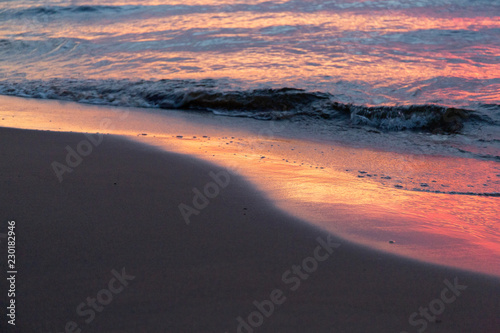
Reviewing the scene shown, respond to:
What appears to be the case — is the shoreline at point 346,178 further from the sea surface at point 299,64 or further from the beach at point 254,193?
the sea surface at point 299,64

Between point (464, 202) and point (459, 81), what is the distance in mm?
5607

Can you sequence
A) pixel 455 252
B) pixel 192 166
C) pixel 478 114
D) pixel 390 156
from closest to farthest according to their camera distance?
pixel 455 252 → pixel 192 166 → pixel 390 156 → pixel 478 114

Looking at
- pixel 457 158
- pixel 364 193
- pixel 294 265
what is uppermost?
pixel 294 265

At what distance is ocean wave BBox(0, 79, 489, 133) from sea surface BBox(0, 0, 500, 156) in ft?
0.07

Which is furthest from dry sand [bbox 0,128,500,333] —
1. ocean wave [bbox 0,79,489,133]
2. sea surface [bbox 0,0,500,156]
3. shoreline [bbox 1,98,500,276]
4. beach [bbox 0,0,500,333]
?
ocean wave [bbox 0,79,489,133]

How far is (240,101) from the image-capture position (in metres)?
8.29

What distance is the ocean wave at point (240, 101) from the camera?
7.31 meters

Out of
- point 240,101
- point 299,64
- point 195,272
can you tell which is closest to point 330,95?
point 240,101

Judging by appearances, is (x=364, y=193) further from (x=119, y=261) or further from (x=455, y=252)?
(x=119, y=261)

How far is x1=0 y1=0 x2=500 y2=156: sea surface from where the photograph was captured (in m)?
7.54

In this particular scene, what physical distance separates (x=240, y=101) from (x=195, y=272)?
239 inches

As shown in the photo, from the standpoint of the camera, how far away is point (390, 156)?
18.7 feet

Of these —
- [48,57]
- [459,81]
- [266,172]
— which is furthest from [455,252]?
[48,57]

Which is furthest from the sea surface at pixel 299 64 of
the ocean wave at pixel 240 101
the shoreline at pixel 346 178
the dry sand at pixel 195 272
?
the dry sand at pixel 195 272
